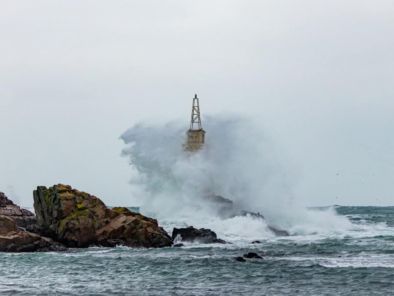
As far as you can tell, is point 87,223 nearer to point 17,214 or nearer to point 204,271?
point 17,214

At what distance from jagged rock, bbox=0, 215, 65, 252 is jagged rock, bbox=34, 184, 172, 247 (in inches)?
80.8

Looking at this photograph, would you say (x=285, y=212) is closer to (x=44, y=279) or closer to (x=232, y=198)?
(x=232, y=198)

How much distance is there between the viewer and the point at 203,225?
7675 cm

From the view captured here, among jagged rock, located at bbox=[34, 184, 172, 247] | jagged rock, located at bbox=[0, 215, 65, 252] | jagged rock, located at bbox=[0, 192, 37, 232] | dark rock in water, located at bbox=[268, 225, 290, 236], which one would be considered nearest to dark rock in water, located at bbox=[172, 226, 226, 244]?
jagged rock, located at bbox=[34, 184, 172, 247]

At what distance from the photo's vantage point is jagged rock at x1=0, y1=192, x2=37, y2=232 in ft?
200

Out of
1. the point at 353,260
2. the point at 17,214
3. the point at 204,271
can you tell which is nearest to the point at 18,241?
Result: the point at 17,214

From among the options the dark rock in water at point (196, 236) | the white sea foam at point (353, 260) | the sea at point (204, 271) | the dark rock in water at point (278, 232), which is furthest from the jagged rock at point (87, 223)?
the dark rock in water at point (278, 232)

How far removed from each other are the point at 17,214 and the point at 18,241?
12936 millimetres

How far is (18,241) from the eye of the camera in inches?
1997

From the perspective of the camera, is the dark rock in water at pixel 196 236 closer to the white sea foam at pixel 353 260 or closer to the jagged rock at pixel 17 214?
the jagged rock at pixel 17 214

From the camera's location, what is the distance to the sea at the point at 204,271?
3331 centimetres

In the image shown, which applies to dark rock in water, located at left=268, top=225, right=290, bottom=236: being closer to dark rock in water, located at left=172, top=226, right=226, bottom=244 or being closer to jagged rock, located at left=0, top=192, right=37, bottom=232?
dark rock in water, located at left=172, top=226, right=226, bottom=244

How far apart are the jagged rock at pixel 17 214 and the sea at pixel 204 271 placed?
1066cm

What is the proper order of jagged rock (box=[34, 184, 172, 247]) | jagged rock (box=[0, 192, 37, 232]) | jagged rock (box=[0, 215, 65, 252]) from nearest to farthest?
jagged rock (box=[0, 215, 65, 252]), jagged rock (box=[34, 184, 172, 247]), jagged rock (box=[0, 192, 37, 232])
